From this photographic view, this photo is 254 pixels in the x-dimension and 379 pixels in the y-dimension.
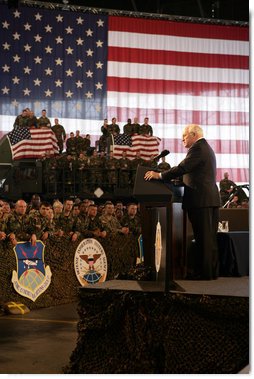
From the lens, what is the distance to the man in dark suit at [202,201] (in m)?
6.48

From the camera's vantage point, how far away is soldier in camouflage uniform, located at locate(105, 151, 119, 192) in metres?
19.1

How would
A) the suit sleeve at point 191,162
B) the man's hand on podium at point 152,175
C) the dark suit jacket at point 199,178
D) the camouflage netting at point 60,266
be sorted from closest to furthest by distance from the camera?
the man's hand on podium at point 152,175, the suit sleeve at point 191,162, the dark suit jacket at point 199,178, the camouflage netting at point 60,266

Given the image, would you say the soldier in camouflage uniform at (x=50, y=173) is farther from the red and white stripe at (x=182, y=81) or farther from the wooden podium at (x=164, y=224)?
the wooden podium at (x=164, y=224)

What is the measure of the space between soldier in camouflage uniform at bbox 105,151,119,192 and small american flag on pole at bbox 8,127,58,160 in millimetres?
1570

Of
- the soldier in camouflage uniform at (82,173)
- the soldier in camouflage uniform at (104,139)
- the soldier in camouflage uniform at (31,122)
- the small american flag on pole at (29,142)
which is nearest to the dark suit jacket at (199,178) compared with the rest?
the soldier in camouflage uniform at (82,173)

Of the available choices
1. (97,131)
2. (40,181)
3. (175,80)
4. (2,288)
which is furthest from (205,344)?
(175,80)

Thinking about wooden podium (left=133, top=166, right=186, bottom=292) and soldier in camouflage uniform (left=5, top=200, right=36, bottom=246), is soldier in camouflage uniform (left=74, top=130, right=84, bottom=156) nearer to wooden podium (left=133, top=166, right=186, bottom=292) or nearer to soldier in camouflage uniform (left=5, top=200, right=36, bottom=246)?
soldier in camouflage uniform (left=5, top=200, right=36, bottom=246)

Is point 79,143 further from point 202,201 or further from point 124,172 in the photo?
point 202,201

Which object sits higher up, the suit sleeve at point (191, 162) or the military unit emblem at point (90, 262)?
the suit sleeve at point (191, 162)

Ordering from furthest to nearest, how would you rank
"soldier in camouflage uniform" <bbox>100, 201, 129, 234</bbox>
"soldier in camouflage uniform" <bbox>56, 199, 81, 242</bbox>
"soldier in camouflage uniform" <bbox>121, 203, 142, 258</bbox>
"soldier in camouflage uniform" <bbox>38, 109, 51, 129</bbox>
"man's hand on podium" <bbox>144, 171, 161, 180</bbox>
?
"soldier in camouflage uniform" <bbox>38, 109, 51, 129</bbox> < "soldier in camouflage uniform" <bbox>121, 203, 142, 258</bbox> < "soldier in camouflage uniform" <bbox>100, 201, 129, 234</bbox> < "soldier in camouflage uniform" <bbox>56, 199, 81, 242</bbox> < "man's hand on podium" <bbox>144, 171, 161, 180</bbox>

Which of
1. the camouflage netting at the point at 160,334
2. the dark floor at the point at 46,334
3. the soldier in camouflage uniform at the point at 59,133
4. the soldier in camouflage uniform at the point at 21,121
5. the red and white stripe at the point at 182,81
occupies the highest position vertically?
the red and white stripe at the point at 182,81

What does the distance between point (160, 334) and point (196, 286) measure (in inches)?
22.6

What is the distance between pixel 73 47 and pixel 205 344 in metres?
17.8

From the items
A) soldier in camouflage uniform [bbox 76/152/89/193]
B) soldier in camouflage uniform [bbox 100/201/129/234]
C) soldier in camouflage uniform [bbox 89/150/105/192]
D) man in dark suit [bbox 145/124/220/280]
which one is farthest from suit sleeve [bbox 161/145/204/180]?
soldier in camouflage uniform [bbox 89/150/105/192]
